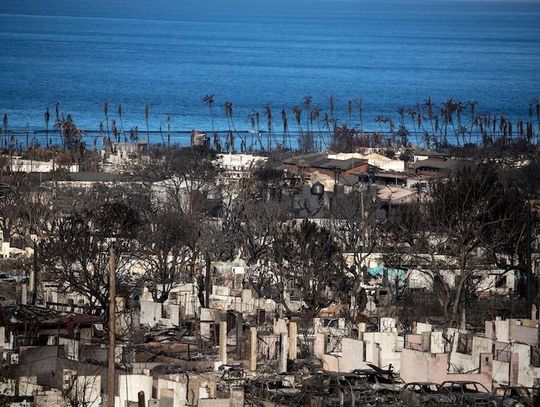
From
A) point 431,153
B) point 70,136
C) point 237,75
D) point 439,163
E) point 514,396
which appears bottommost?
point 514,396

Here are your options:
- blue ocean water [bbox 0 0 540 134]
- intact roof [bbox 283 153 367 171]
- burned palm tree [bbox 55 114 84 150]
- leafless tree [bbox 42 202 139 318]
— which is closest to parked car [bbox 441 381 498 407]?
leafless tree [bbox 42 202 139 318]

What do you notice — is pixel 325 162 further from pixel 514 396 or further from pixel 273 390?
pixel 514 396

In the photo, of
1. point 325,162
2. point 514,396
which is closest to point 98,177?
point 325,162

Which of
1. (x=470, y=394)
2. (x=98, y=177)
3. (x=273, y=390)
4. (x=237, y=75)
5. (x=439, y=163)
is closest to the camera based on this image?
(x=470, y=394)

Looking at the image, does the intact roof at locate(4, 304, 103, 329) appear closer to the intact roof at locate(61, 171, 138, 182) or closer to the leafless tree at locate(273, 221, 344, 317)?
the leafless tree at locate(273, 221, 344, 317)

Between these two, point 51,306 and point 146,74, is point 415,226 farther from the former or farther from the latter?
point 146,74

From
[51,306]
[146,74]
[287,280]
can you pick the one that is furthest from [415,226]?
[146,74]

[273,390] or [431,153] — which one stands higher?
[431,153]
